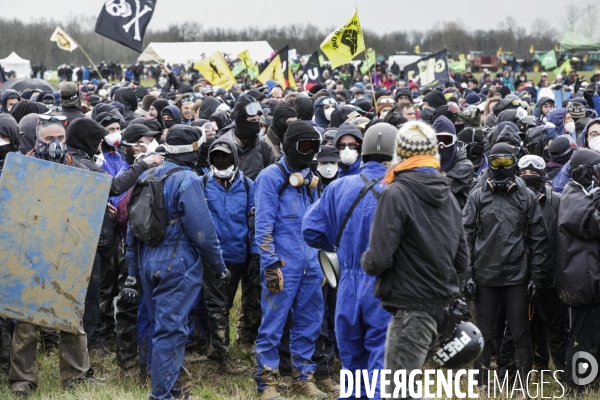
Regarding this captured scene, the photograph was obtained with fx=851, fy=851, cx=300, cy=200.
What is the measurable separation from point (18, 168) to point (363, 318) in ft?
9.25

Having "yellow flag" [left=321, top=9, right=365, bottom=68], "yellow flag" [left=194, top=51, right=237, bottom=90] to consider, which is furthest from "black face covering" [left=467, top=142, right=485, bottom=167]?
"yellow flag" [left=194, top=51, right=237, bottom=90]

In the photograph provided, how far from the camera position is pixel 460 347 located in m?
4.93

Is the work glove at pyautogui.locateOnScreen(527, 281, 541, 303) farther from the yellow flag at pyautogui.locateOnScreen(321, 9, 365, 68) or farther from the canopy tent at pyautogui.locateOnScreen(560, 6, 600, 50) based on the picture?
the canopy tent at pyautogui.locateOnScreen(560, 6, 600, 50)

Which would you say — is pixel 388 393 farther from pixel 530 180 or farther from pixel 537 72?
pixel 537 72

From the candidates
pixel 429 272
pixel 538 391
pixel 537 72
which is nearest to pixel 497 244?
pixel 538 391

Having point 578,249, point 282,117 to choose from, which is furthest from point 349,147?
point 578,249

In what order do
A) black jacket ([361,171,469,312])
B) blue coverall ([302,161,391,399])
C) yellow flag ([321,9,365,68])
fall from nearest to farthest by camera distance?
black jacket ([361,171,469,312])
blue coverall ([302,161,391,399])
yellow flag ([321,9,365,68])

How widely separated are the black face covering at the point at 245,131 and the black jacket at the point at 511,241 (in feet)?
8.68

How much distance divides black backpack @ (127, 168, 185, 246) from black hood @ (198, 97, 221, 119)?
6.69m

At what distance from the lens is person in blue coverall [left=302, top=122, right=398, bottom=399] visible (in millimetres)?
5520

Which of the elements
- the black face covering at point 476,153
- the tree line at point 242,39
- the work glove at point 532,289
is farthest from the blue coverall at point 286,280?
the tree line at point 242,39

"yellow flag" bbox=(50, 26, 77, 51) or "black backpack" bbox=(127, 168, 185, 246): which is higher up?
"yellow flag" bbox=(50, 26, 77, 51)

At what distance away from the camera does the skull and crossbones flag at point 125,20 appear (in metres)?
15.1

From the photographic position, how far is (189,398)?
662 centimetres
